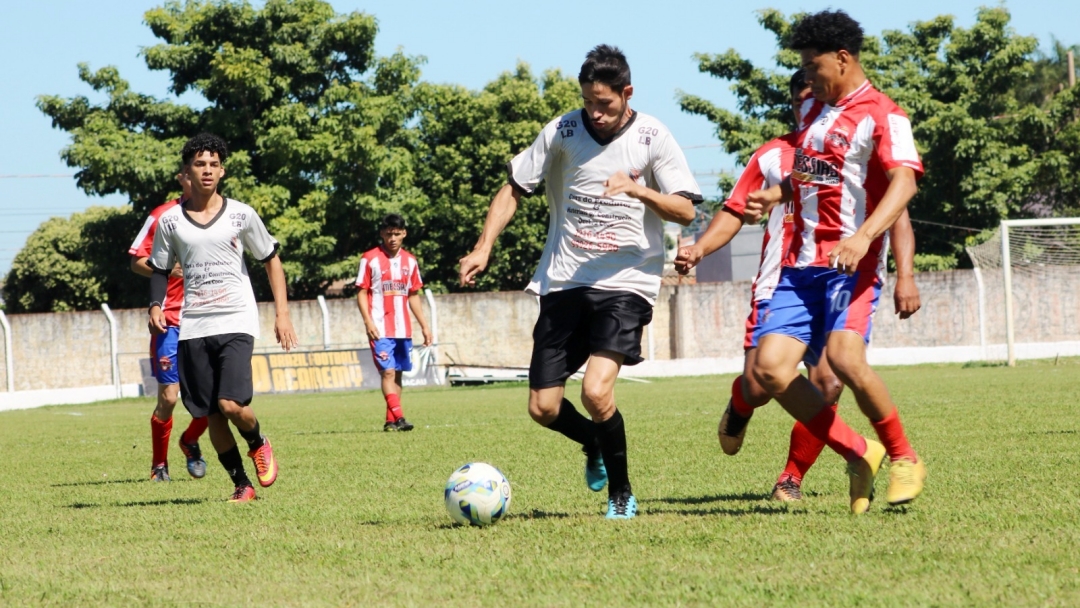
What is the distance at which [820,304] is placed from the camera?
5.66 metres

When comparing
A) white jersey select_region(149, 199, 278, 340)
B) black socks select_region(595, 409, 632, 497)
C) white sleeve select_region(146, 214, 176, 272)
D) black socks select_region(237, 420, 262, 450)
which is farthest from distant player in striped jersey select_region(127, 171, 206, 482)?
black socks select_region(595, 409, 632, 497)

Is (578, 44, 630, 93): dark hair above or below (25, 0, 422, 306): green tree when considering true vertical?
below

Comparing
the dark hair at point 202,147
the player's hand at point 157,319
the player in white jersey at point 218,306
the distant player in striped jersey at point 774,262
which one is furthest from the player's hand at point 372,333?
the distant player in striped jersey at point 774,262

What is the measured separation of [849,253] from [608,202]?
1.33 meters

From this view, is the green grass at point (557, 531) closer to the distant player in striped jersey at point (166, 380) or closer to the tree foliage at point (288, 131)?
the distant player in striped jersey at point (166, 380)

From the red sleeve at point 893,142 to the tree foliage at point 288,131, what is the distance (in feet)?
93.6

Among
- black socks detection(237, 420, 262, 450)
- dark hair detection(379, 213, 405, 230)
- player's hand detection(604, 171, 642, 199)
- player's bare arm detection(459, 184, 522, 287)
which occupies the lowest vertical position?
black socks detection(237, 420, 262, 450)

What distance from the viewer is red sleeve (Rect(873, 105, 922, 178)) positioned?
5371 millimetres

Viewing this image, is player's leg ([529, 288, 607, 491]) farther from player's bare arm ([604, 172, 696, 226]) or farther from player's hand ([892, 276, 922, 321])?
player's hand ([892, 276, 922, 321])

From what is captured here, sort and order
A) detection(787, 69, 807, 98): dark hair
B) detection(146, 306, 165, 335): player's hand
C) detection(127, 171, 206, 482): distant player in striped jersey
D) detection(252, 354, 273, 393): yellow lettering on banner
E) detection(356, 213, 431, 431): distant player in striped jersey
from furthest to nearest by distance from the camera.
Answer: detection(252, 354, 273, 393): yellow lettering on banner
detection(356, 213, 431, 431): distant player in striped jersey
detection(127, 171, 206, 482): distant player in striped jersey
detection(146, 306, 165, 335): player's hand
detection(787, 69, 807, 98): dark hair

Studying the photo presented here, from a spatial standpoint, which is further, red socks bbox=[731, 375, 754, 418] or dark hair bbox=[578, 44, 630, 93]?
red socks bbox=[731, 375, 754, 418]

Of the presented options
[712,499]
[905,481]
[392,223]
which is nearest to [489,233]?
[712,499]

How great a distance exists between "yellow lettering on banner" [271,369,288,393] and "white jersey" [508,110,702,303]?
19.0 meters

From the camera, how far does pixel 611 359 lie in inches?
232
